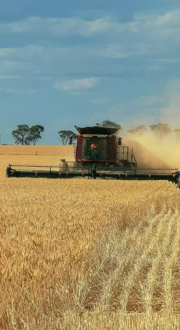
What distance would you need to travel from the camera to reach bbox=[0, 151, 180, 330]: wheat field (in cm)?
314

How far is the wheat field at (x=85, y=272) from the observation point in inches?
123

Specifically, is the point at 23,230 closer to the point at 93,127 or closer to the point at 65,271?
the point at 65,271

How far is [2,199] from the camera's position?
979 centimetres

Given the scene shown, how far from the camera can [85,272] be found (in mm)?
4230

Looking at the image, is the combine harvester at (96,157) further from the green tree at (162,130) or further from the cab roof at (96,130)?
the green tree at (162,130)

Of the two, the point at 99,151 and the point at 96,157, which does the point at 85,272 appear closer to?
the point at 96,157

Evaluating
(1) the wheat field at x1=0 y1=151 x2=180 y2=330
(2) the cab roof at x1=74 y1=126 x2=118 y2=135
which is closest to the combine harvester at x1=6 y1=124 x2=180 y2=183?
(2) the cab roof at x1=74 y1=126 x2=118 y2=135

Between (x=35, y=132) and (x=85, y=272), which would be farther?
(x=35, y=132)

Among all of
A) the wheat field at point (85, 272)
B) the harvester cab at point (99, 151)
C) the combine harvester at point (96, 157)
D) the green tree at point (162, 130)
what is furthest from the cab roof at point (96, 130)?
the green tree at point (162, 130)

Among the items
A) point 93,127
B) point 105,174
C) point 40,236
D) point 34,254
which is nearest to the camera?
point 34,254

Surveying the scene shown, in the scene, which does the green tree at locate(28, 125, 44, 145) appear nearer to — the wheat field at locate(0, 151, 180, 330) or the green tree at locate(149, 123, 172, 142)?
the green tree at locate(149, 123, 172, 142)

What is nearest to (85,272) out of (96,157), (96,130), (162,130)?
(96,157)

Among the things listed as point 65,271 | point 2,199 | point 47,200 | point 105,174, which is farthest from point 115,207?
point 105,174

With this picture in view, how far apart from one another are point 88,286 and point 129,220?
3952mm
